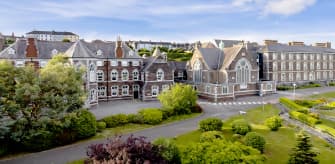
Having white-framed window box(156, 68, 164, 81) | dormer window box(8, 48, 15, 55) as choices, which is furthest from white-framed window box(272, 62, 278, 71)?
dormer window box(8, 48, 15, 55)

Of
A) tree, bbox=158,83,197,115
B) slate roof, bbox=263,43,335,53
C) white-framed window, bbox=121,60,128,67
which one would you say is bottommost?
tree, bbox=158,83,197,115

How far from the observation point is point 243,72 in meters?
50.7

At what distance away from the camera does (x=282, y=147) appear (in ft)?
76.2

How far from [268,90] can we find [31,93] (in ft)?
145

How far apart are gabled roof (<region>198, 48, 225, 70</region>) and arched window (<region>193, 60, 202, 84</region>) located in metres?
1.87

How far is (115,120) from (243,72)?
29.8 m

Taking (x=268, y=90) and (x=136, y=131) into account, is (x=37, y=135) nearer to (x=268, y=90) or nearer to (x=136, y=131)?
(x=136, y=131)

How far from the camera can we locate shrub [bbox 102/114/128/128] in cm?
2959

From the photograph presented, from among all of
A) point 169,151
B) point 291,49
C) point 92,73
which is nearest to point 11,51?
point 92,73

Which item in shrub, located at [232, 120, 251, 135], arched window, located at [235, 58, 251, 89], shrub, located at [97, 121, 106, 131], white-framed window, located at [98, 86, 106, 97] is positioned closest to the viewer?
shrub, located at [232, 120, 251, 135]

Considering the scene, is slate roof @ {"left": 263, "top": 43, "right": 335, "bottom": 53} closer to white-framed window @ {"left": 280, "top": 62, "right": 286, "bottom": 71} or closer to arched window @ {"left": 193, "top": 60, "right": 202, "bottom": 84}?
white-framed window @ {"left": 280, "top": 62, "right": 286, "bottom": 71}

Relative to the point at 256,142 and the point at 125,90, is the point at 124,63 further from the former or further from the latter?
the point at 256,142

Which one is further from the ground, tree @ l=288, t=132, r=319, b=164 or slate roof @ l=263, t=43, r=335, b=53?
slate roof @ l=263, t=43, r=335, b=53

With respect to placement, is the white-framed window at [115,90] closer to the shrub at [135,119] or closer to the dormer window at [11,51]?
the dormer window at [11,51]
